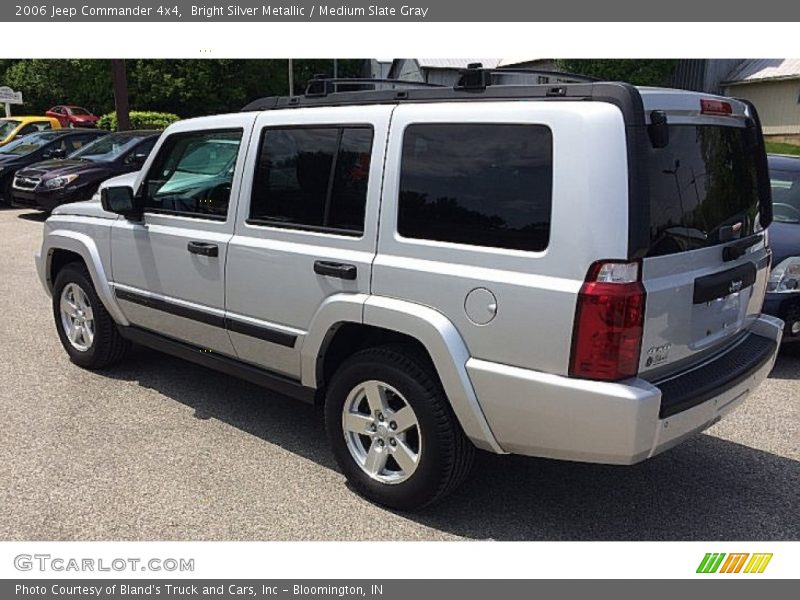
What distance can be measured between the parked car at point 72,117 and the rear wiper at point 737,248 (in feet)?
111

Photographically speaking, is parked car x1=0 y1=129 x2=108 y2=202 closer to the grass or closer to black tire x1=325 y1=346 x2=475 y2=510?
black tire x1=325 y1=346 x2=475 y2=510

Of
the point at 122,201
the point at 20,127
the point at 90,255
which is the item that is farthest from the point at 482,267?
the point at 20,127

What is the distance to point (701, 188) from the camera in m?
2.96

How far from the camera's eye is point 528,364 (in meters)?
2.76

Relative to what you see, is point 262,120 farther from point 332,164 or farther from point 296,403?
point 296,403

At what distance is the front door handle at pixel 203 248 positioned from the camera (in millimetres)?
3904

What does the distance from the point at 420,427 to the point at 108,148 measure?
11.2 metres

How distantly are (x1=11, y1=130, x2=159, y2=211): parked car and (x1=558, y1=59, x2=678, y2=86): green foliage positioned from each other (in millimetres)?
23276

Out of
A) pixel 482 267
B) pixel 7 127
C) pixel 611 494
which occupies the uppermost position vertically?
pixel 7 127

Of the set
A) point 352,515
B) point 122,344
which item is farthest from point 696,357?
point 122,344

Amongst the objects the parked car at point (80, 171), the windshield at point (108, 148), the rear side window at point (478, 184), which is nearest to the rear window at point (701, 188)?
the rear side window at point (478, 184)

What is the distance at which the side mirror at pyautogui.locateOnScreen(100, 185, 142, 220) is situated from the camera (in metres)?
4.36

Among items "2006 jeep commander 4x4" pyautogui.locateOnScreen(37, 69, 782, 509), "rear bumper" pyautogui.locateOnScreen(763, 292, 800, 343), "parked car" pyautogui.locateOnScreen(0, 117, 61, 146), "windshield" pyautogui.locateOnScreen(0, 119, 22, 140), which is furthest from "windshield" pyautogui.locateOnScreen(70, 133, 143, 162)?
"rear bumper" pyautogui.locateOnScreen(763, 292, 800, 343)

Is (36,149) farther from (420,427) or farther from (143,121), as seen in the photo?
(143,121)
